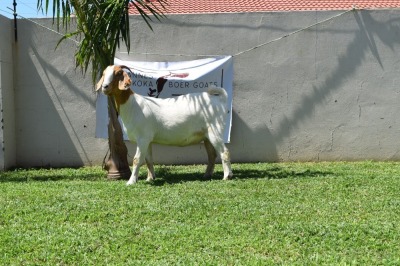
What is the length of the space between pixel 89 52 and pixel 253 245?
449 cm

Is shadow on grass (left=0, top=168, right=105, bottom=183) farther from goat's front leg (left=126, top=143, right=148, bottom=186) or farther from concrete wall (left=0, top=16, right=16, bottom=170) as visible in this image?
goat's front leg (left=126, top=143, right=148, bottom=186)

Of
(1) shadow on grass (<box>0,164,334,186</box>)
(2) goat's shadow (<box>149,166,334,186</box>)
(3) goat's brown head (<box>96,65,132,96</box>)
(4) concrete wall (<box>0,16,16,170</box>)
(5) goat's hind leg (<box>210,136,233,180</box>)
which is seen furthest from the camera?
(4) concrete wall (<box>0,16,16,170</box>)

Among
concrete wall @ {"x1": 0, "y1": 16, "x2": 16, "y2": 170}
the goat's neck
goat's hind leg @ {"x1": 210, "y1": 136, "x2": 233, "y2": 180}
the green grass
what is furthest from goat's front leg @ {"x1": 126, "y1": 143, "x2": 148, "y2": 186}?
concrete wall @ {"x1": 0, "y1": 16, "x2": 16, "y2": 170}

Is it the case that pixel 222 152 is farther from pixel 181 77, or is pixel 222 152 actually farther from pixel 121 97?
pixel 181 77

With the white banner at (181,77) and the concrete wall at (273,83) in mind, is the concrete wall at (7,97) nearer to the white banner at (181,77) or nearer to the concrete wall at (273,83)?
the concrete wall at (273,83)

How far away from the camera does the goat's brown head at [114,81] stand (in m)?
7.08

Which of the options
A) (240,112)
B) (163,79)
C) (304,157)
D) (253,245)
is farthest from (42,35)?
(253,245)

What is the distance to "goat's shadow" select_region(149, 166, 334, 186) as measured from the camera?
7738mm

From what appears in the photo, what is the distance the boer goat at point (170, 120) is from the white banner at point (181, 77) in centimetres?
194

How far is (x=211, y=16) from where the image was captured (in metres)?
9.83

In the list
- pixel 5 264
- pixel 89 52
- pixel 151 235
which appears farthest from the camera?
pixel 89 52

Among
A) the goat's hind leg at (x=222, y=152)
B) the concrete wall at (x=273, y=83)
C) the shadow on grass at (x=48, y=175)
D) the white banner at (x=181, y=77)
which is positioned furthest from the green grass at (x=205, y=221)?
the white banner at (x=181, y=77)

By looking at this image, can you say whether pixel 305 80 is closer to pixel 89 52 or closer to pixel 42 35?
pixel 89 52

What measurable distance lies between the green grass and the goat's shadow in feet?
0.15
